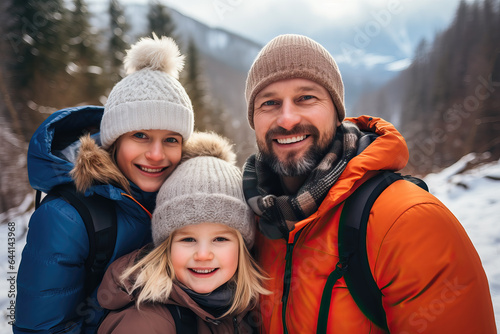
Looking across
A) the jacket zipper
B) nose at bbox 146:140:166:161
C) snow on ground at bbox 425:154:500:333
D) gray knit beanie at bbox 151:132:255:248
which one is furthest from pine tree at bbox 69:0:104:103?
snow on ground at bbox 425:154:500:333

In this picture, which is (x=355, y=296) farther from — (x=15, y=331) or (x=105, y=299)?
(x=15, y=331)

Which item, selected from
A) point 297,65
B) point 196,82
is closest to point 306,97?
point 297,65

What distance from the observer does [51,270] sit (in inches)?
64.0

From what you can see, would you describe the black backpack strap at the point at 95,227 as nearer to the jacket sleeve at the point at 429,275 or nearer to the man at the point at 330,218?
the man at the point at 330,218

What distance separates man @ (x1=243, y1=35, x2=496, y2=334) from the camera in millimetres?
1230

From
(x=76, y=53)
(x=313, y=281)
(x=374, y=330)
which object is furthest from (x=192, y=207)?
(x=76, y=53)

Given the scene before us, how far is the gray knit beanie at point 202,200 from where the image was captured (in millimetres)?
1711

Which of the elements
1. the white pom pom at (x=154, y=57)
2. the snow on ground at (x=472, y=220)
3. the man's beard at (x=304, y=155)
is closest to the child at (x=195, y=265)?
the man's beard at (x=304, y=155)

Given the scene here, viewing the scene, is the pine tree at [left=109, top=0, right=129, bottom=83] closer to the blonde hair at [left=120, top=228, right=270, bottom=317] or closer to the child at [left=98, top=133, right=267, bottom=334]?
the child at [left=98, top=133, right=267, bottom=334]

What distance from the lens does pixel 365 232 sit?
1.38 metres

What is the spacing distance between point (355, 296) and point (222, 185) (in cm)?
100

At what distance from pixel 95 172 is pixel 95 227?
1.18ft

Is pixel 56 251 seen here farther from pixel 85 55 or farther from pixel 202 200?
pixel 85 55

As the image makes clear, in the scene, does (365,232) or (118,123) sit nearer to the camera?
(365,232)
